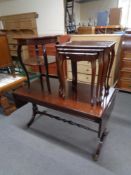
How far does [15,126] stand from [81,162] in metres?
1.10

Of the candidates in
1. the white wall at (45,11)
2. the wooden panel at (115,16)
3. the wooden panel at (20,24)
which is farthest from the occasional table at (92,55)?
the wooden panel at (115,16)

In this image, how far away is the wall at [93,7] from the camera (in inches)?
189

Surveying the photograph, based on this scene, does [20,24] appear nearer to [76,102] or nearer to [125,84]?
[125,84]

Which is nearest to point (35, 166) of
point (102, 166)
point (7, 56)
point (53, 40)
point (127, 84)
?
point (102, 166)

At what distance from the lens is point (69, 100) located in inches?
56.4

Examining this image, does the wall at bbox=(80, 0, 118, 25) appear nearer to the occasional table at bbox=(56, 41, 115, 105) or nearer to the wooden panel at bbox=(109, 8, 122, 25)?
the wooden panel at bbox=(109, 8, 122, 25)

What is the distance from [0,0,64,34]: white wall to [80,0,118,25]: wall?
82.3 inches

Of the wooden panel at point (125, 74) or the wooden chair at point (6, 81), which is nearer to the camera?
the wooden chair at point (6, 81)

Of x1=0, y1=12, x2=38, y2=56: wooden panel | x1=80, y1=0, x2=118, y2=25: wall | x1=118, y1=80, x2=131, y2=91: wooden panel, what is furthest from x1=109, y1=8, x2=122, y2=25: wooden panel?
x1=118, y1=80, x2=131, y2=91: wooden panel

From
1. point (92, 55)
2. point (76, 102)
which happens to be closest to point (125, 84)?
point (76, 102)

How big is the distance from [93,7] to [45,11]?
2.18m

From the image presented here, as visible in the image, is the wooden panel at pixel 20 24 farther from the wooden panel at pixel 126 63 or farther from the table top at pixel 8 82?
the wooden panel at pixel 126 63

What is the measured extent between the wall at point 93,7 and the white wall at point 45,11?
6.86ft

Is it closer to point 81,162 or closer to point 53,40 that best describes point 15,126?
point 81,162
